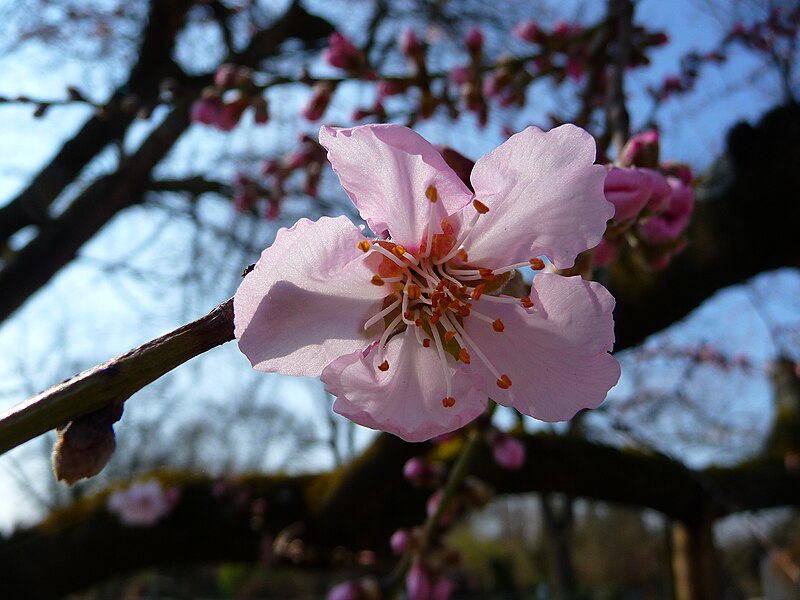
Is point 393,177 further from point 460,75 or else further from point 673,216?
point 460,75

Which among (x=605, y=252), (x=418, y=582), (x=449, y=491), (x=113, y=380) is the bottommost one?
(x=418, y=582)

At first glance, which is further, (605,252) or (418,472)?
(418,472)

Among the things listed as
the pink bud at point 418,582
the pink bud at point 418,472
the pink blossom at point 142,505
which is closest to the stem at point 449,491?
the pink bud at point 418,582

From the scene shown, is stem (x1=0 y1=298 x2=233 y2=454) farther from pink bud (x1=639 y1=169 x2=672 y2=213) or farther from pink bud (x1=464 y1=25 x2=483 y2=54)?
pink bud (x1=464 y1=25 x2=483 y2=54)

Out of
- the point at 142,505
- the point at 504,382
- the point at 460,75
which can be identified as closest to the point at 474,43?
the point at 460,75

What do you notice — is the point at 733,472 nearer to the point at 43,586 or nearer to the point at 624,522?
the point at 43,586

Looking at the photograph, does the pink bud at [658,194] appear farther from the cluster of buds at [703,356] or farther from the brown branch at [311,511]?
the cluster of buds at [703,356]
